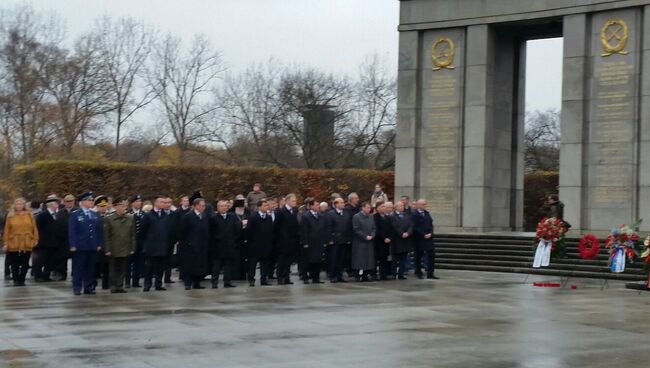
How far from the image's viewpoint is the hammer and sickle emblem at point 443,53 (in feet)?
92.5

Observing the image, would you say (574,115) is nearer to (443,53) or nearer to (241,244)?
(443,53)

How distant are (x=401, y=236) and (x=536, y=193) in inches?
731

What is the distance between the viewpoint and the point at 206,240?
58.7 ft

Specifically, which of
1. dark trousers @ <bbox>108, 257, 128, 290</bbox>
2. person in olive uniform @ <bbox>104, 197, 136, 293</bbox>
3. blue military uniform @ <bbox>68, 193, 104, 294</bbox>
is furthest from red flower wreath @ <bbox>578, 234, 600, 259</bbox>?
blue military uniform @ <bbox>68, 193, 104, 294</bbox>

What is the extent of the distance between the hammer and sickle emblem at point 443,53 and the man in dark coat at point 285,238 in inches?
424

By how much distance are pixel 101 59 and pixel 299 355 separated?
1438 inches

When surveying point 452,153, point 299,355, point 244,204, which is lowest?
point 299,355

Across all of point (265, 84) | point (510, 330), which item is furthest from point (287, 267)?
point (265, 84)

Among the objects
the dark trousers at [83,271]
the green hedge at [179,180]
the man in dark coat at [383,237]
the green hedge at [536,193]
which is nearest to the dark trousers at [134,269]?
the dark trousers at [83,271]

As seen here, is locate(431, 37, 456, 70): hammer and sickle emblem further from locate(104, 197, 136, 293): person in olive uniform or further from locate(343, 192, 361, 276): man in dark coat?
locate(104, 197, 136, 293): person in olive uniform

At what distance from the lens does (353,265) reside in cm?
2003

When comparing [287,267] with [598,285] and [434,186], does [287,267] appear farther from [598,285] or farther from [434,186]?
[434,186]

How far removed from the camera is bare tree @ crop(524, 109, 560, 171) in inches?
2356

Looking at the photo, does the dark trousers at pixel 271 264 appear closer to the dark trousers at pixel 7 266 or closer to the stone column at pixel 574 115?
the dark trousers at pixel 7 266
